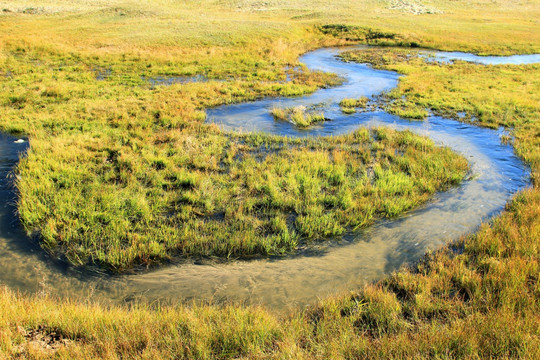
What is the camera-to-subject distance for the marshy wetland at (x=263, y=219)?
15.6 feet

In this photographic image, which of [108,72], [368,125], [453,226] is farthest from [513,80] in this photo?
[108,72]

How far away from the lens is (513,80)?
88.4 feet

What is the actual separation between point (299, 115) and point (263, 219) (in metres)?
9.43

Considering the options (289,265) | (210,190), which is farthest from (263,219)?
(210,190)

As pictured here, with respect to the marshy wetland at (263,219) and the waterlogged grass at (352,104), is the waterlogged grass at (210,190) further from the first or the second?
the waterlogged grass at (352,104)

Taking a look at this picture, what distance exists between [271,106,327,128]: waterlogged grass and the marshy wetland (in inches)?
5.4

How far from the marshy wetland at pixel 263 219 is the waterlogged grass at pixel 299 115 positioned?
0.45 ft

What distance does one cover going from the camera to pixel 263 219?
8641mm

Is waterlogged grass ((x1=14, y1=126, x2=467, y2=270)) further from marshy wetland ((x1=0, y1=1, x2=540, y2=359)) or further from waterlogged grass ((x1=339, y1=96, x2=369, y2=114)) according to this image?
waterlogged grass ((x1=339, y1=96, x2=369, y2=114))

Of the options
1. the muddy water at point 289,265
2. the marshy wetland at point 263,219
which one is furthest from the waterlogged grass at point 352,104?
the muddy water at point 289,265

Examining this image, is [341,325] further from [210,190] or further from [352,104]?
[352,104]

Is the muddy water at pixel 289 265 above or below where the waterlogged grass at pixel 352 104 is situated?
below

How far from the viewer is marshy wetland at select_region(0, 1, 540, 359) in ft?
15.6

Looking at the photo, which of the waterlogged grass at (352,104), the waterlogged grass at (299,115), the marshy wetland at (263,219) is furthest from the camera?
the waterlogged grass at (352,104)
